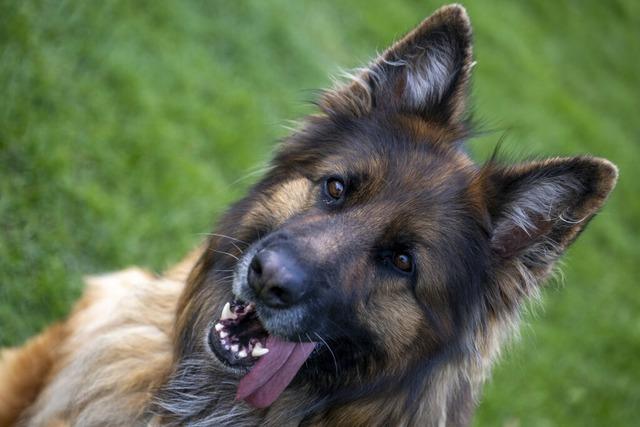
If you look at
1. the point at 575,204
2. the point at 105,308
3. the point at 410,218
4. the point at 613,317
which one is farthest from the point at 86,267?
the point at 613,317

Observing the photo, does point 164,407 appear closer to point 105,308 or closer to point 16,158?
point 105,308

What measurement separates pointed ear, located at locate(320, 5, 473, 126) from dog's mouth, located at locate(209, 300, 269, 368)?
45.2 inches

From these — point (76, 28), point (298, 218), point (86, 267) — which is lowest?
point (86, 267)

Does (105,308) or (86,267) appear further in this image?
(86,267)

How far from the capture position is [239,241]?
3.44m

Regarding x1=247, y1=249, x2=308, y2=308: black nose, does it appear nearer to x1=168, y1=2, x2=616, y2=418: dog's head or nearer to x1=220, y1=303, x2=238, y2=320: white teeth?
x1=168, y1=2, x2=616, y2=418: dog's head

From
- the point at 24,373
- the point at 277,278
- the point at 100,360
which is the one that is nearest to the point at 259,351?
the point at 277,278

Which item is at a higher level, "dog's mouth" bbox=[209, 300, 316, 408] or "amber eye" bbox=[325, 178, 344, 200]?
"amber eye" bbox=[325, 178, 344, 200]

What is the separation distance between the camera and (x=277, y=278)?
9.73ft

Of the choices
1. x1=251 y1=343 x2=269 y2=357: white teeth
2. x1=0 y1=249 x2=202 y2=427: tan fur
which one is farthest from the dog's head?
x1=0 y1=249 x2=202 y2=427: tan fur

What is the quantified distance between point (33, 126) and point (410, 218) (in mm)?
3203

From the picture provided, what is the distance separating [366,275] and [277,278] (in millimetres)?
507

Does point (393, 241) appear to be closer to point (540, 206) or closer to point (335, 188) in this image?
point (335, 188)

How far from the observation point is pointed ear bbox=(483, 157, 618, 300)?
3104 millimetres
